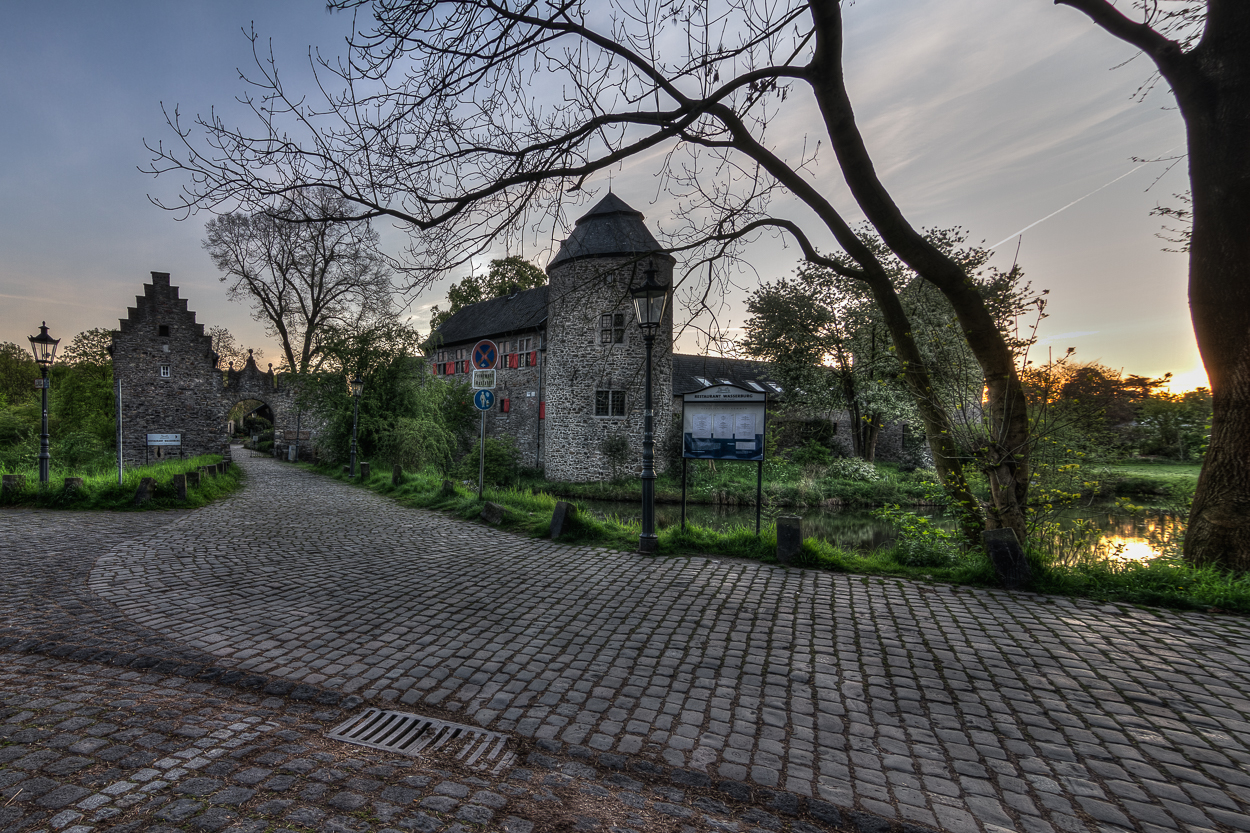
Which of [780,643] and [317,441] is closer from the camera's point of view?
[780,643]

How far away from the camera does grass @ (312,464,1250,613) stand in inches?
181

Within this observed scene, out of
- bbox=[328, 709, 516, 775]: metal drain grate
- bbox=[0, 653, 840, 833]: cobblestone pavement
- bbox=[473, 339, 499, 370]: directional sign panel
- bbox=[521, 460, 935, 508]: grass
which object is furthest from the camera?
bbox=[521, 460, 935, 508]: grass

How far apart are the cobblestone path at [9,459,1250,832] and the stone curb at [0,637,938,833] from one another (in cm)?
6

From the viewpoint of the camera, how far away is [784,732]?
2.70 meters

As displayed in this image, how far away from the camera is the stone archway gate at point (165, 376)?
22.4 m

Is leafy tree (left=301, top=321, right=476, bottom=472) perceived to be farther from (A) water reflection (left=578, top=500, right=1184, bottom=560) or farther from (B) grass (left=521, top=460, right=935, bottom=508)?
(A) water reflection (left=578, top=500, right=1184, bottom=560)

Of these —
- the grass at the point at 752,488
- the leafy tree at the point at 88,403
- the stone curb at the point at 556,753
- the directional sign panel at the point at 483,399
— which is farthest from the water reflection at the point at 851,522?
the leafy tree at the point at 88,403

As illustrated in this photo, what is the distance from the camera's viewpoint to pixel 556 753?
8.36ft

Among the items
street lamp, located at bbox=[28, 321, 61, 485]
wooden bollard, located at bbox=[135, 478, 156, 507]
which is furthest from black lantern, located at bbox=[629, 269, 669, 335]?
street lamp, located at bbox=[28, 321, 61, 485]

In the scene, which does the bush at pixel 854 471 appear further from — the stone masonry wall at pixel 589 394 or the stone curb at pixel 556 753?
the stone curb at pixel 556 753

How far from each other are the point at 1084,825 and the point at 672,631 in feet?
7.88

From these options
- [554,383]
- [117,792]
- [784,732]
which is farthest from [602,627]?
[554,383]

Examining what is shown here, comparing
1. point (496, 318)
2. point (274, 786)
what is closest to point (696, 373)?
point (496, 318)

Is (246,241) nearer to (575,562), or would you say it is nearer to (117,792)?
(575,562)
